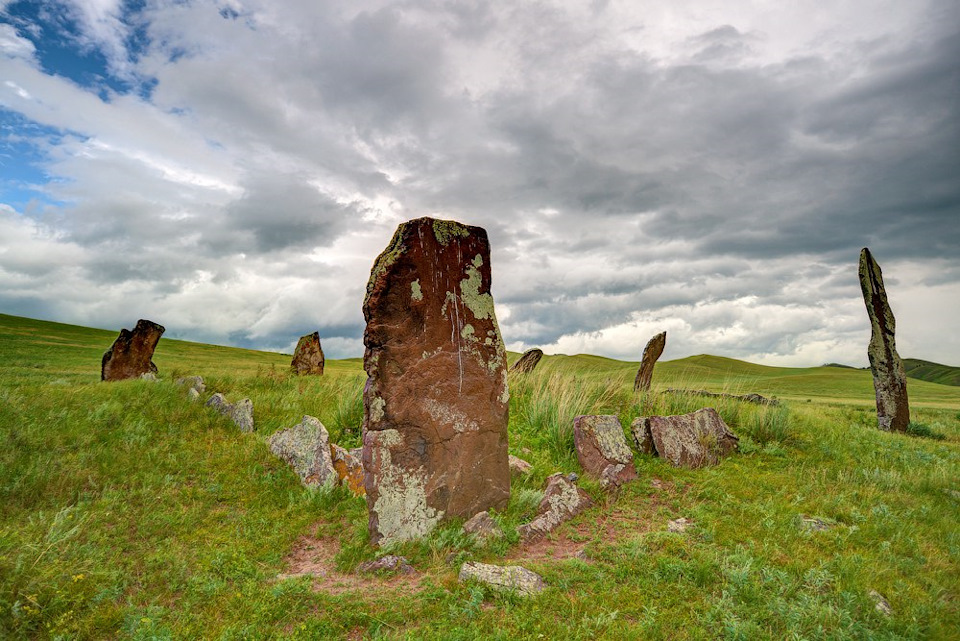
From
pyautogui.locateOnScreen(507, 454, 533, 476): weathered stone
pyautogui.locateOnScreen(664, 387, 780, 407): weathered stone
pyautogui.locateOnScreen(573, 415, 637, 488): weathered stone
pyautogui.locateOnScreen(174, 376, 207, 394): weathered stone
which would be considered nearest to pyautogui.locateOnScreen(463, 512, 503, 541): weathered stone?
pyautogui.locateOnScreen(507, 454, 533, 476): weathered stone

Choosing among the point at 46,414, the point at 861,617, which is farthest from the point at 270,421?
the point at 861,617

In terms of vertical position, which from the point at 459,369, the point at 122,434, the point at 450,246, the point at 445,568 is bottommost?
the point at 445,568

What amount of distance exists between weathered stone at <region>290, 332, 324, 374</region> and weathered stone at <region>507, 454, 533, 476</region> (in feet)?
47.2

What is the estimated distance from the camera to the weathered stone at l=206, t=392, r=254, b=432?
1127 cm

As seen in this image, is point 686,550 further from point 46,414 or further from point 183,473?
point 46,414

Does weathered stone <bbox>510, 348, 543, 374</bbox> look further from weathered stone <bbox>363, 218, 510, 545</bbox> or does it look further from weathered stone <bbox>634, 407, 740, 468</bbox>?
weathered stone <bbox>363, 218, 510, 545</bbox>

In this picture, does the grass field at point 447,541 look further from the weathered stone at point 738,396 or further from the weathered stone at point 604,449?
Result: the weathered stone at point 738,396

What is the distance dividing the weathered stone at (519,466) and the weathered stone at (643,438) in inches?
88.9

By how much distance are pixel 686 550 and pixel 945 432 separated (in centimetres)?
1385

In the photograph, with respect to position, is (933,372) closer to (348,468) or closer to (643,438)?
(643,438)

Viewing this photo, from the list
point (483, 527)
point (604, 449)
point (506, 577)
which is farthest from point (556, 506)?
point (506, 577)

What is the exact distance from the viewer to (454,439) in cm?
738

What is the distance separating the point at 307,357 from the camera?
21734 mm

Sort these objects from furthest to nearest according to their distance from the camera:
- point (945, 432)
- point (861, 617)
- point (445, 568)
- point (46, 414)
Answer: point (945, 432) → point (46, 414) → point (445, 568) → point (861, 617)
